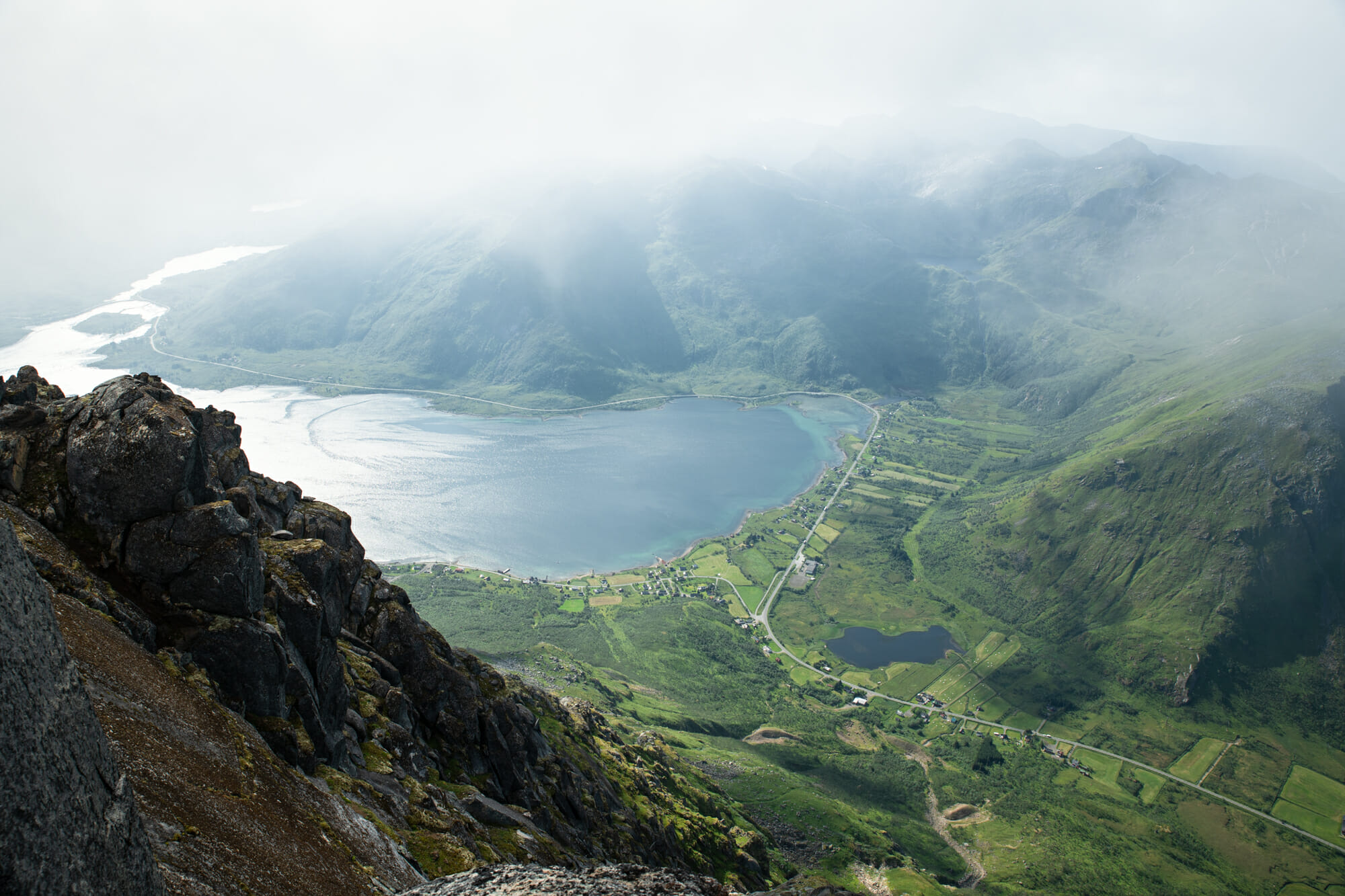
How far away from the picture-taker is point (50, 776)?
353 inches

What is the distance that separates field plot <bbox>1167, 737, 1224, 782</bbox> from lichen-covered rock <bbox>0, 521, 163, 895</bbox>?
15652cm

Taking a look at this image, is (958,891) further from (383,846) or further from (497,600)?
(497,600)

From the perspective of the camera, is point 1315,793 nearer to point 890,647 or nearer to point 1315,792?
point 1315,792

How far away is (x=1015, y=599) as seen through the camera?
167750 mm

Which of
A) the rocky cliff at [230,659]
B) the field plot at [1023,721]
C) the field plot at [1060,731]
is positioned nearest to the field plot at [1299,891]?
the field plot at [1060,731]

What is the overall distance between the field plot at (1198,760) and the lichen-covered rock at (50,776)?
156520mm

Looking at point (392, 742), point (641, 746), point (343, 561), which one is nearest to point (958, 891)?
point (641, 746)

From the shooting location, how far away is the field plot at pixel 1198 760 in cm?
11912

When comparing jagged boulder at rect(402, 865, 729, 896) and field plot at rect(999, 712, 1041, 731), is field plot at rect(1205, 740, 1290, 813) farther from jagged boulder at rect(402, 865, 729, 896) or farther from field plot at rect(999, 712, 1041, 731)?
jagged boulder at rect(402, 865, 729, 896)

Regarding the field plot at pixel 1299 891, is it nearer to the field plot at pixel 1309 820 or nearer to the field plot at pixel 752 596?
the field plot at pixel 1309 820

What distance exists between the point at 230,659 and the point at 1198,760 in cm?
15970

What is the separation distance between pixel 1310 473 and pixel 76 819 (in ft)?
767

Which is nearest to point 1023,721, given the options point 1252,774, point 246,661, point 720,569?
point 1252,774

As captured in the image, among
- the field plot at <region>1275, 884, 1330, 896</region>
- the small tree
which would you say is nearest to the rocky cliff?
the small tree
